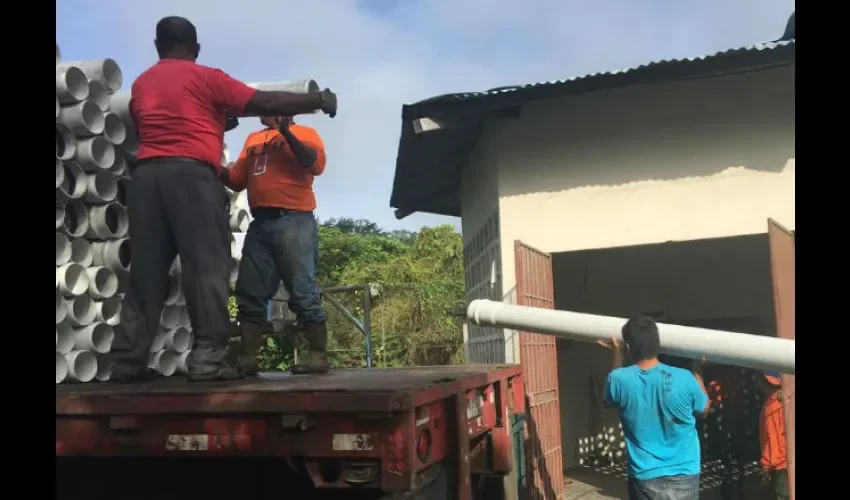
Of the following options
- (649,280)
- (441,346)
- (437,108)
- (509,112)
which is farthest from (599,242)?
(441,346)

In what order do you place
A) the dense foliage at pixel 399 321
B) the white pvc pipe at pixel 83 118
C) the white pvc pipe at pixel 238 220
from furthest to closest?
the dense foliage at pixel 399 321
the white pvc pipe at pixel 238 220
the white pvc pipe at pixel 83 118

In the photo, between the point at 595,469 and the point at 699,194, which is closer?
the point at 699,194

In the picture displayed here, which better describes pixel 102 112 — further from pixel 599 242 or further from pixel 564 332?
pixel 599 242

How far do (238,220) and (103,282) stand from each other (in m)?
1.11

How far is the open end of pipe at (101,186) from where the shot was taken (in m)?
3.75

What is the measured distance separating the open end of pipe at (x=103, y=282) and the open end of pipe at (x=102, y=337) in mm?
155

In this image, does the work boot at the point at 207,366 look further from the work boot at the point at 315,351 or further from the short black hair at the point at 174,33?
the short black hair at the point at 174,33

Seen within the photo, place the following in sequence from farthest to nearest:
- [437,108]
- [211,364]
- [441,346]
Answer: [441,346] → [437,108] → [211,364]

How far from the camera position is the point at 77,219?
377 cm

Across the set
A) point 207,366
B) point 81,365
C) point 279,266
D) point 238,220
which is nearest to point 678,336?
point 279,266

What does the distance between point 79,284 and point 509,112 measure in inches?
171

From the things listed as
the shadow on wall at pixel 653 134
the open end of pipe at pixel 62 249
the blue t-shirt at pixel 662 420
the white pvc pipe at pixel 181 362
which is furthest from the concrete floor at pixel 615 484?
the open end of pipe at pixel 62 249

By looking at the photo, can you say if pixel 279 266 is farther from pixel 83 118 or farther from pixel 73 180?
pixel 83 118

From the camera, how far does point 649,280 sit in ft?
34.3
